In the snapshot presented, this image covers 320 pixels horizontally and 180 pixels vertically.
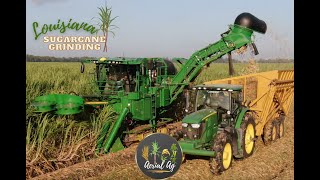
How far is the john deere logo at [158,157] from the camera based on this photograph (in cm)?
748

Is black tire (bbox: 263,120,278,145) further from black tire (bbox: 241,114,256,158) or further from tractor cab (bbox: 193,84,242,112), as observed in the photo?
tractor cab (bbox: 193,84,242,112)

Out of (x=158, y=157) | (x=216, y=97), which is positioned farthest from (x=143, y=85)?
(x=158, y=157)

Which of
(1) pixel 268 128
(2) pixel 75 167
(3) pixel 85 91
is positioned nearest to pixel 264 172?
(1) pixel 268 128

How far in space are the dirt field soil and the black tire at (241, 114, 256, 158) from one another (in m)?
0.18

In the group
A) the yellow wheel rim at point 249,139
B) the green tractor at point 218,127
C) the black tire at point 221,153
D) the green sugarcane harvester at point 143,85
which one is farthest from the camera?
the green sugarcane harvester at point 143,85

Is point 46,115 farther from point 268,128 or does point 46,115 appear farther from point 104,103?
point 268,128

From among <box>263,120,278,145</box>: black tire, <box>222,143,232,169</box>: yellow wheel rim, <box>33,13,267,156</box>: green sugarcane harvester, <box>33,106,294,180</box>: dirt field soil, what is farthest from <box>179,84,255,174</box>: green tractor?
<box>33,13,267,156</box>: green sugarcane harvester

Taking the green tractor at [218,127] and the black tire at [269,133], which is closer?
the green tractor at [218,127]

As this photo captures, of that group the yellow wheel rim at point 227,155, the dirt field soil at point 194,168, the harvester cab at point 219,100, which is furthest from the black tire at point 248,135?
the yellow wheel rim at point 227,155

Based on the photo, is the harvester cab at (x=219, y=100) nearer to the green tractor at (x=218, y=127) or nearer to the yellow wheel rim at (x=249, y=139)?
the green tractor at (x=218, y=127)

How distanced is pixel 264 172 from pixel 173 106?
579 cm

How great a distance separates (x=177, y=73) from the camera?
13.4m

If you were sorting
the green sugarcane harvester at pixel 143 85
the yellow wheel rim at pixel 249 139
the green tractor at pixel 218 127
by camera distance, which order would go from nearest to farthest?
the green tractor at pixel 218 127, the yellow wheel rim at pixel 249 139, the green sugarcane harvester at pixel 143 85
